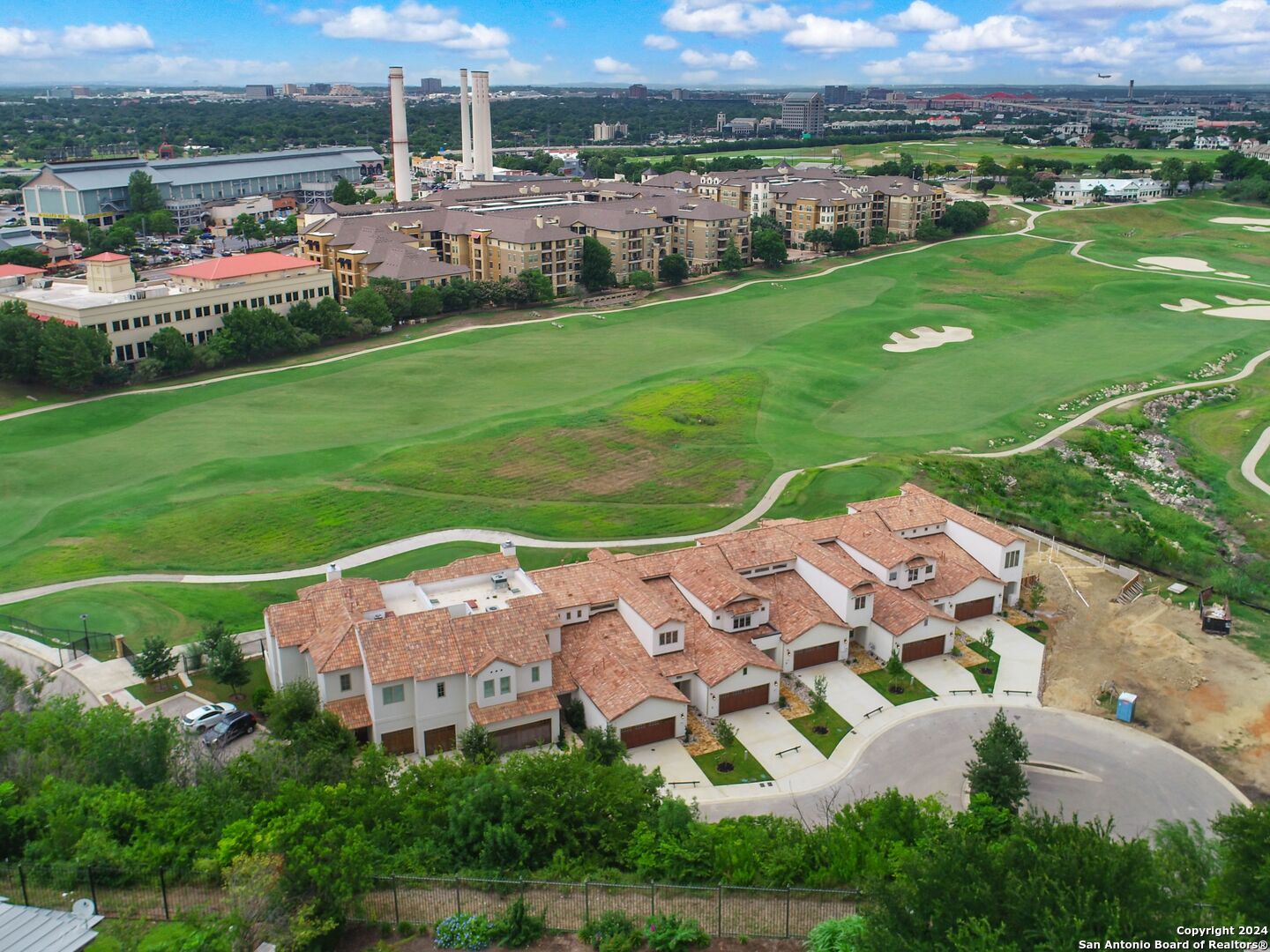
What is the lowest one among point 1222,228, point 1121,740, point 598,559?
Answer: point 1121,740

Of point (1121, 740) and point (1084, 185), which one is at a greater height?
point (1084, 185)

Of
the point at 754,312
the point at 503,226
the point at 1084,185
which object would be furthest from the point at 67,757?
the point at 1084,185

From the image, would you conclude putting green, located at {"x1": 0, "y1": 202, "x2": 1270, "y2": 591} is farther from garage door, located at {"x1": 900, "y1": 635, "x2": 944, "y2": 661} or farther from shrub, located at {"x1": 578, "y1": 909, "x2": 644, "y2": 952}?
shrub, located at {"x1": 578, "y1": 909, "x2": 644, "y2": 952}

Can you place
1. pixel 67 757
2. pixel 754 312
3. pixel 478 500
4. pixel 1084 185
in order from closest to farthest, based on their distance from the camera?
pixel 67 757, pixel 478 500, pixel 754 312, pixel 1084 185

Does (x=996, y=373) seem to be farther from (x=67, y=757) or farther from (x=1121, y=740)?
(x=67, y=757)

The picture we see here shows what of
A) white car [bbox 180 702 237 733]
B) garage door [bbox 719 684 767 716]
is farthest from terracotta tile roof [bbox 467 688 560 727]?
white car [bbox 180 702 237 733]

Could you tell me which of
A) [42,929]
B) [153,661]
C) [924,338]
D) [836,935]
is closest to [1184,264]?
[924,338]

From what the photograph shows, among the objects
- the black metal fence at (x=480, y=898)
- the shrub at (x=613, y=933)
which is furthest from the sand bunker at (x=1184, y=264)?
the shrub at (x=613, y=933)
